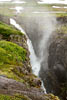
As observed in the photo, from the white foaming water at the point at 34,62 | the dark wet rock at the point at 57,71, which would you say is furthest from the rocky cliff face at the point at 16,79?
the white foaming water at the point at 34,62

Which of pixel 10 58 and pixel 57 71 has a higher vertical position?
pixel 57 71

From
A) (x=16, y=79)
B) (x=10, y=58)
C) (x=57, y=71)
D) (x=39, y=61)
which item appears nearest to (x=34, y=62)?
(x=39, y=61)

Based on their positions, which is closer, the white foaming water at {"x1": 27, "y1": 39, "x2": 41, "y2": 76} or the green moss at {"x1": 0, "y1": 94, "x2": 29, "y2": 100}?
the green moss at {"x1": 0, "y1": 94, "x2": 29, "y2": 100}

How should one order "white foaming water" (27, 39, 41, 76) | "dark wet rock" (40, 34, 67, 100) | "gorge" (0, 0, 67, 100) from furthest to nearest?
"white foaming water" (27, 39, 41, 76) → "dark wet rock" (40, 34, 67, 100) → "gorge" (0, 0, 67, 100)

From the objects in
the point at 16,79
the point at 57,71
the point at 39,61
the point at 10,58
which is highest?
the point at 39,61

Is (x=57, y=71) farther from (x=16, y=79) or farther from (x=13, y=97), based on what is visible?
(x=13, y=97)

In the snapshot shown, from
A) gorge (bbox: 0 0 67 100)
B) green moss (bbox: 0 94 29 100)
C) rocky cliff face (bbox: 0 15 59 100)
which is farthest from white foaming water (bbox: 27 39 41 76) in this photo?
green moss (bbox: 0 94 29 100)

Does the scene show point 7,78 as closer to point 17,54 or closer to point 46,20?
point 17,54

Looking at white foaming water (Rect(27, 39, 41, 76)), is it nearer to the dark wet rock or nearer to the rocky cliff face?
the dark wet rock

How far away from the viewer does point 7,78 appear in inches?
700

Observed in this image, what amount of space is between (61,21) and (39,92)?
43684 millimetres

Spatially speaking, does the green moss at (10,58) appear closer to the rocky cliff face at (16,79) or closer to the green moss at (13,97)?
the rocky cliff face at (16,79)

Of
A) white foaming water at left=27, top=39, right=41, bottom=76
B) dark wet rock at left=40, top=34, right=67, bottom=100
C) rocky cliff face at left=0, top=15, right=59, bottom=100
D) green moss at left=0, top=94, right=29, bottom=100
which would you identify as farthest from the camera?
white foaming water at left=27, top=39, right=41, bottom=76

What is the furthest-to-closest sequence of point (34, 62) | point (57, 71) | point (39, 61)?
point (39, 61), point (34, 62), point (57, 71)
